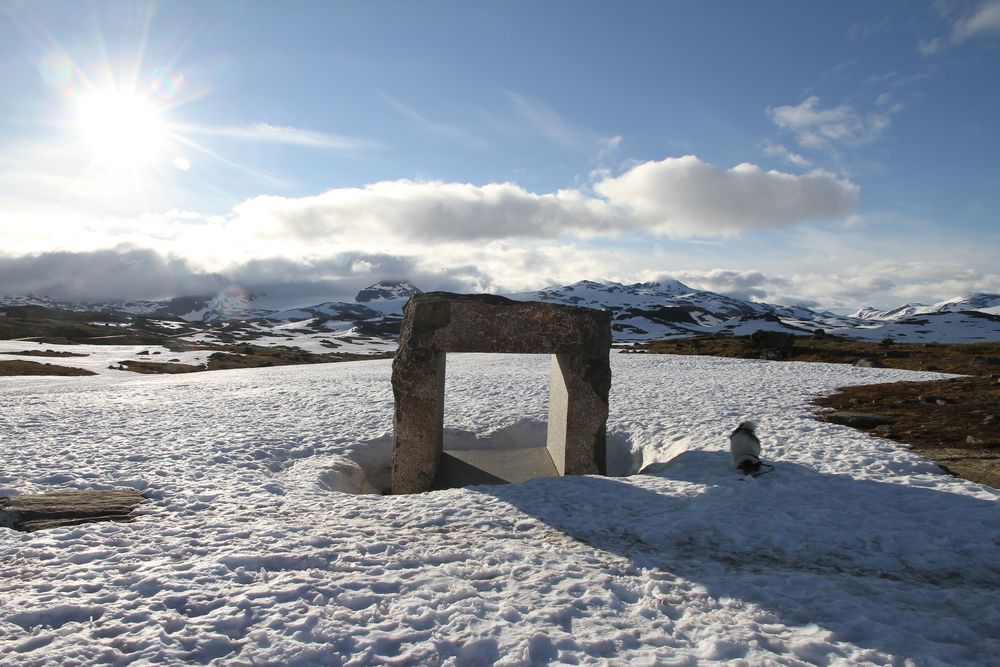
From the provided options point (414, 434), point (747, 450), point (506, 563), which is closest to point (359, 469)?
point (414, 434)

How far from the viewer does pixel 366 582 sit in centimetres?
572

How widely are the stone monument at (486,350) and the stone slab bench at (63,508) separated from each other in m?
4.54

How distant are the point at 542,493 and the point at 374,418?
7.71 meters

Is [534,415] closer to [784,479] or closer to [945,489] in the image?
[784,479]

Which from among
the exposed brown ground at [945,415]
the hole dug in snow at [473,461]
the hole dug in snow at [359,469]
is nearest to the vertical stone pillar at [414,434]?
the hole dug in snow at [473,461]

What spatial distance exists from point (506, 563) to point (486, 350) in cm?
514

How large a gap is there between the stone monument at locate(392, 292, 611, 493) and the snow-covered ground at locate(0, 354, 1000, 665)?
1.45 m

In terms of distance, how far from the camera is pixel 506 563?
6270 millimetres

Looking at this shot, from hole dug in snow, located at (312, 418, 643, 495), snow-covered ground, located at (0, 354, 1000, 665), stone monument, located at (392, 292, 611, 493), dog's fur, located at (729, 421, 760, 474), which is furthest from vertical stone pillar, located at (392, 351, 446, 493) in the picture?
dog's fur, located at (729, 421, 760, 474)

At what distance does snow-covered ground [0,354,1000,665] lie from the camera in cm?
466

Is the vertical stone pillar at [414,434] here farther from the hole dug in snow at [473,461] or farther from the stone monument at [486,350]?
the hole dug in snow at [473,461]

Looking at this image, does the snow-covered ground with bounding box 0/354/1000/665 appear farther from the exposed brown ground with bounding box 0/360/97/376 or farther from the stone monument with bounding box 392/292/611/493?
the exposed brown ground with bounding box 0/360/97/376

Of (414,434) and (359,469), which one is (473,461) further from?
(359,469)

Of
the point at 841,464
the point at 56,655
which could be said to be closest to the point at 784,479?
the point at 841,464
